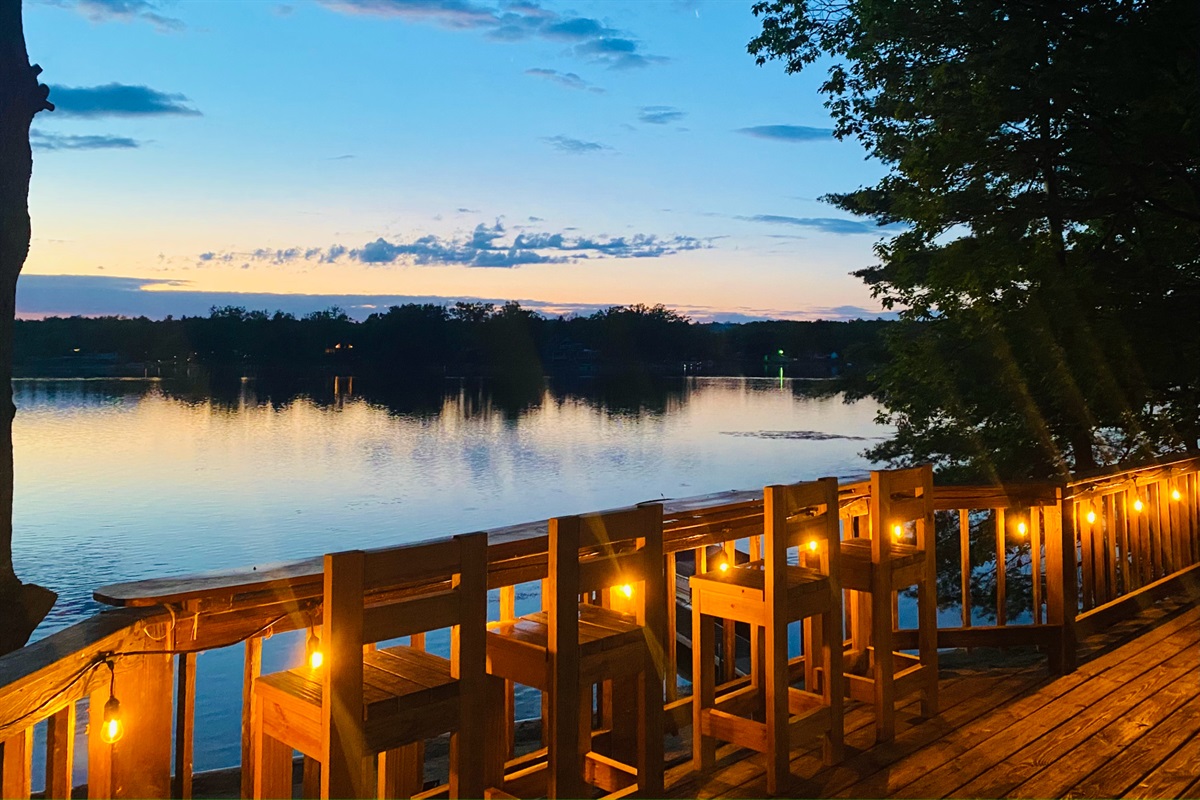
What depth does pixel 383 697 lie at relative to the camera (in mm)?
2105

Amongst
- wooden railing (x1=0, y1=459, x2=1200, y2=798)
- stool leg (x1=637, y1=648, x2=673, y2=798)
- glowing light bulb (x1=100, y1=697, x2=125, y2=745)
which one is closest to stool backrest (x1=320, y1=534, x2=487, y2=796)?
wooden railing (x1=0, y1=459, x2=1200, y2=798)

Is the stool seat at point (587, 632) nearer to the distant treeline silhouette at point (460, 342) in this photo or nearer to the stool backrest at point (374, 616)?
the stool backrest at point (374, 616)

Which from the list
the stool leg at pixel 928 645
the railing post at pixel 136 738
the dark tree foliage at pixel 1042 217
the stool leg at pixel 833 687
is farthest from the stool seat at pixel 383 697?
the dark tree foliage at pixel 1042 217

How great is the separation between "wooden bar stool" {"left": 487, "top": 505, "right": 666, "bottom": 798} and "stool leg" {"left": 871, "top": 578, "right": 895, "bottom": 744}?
3.42ft

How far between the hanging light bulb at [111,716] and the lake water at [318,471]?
8.35m

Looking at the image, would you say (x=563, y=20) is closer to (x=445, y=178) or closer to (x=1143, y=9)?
(x=1143, y=9)

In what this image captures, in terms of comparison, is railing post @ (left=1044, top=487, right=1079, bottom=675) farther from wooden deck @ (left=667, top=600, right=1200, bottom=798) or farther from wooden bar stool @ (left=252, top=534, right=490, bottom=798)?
wooden bar stool @ (left=252, top=534, right=490, bottom=798)

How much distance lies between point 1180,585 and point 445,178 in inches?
2801

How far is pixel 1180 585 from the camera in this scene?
570 cm

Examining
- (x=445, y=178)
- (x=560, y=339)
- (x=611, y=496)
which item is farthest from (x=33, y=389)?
(x=611, y=496)

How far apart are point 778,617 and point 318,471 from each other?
94.2 ft

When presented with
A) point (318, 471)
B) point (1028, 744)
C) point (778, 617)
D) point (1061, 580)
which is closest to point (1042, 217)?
point (1061, 580)

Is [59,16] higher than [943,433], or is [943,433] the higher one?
[59,16]

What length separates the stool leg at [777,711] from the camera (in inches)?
119
